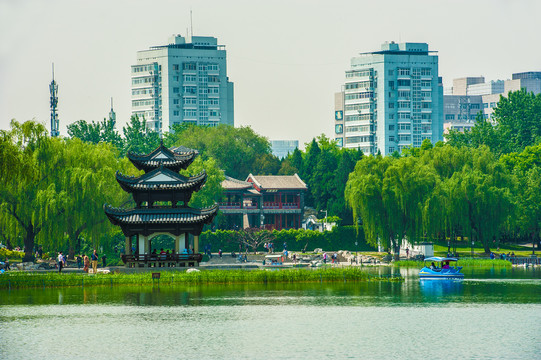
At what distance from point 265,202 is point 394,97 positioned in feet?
272

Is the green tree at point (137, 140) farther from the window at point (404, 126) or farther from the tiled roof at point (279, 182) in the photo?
the window at point (404, 126)

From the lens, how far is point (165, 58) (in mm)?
185000

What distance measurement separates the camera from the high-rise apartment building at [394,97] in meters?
188

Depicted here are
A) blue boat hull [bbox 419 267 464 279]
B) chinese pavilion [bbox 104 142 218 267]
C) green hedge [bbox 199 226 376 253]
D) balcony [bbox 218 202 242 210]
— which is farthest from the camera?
balcony [bbox 218 202 242 210]

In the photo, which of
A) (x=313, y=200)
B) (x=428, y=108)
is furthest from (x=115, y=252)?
(x=428, y=108)

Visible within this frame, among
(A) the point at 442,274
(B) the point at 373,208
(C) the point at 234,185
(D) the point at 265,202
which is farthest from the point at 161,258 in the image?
(D) the point at 265,202

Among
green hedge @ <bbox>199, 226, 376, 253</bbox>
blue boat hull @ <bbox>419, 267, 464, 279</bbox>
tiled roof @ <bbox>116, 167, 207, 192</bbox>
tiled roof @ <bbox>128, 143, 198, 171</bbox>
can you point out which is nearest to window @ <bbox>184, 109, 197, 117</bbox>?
green hedge @ <bbox>199, 226, 376, 253</bbox>

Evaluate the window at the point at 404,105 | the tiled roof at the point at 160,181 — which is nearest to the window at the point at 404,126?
the window at the point at 404,105

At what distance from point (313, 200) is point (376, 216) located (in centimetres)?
3566

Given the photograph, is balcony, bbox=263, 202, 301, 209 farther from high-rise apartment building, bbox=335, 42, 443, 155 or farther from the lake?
high-rise apartment building, bbox=335, 42, 443, 155

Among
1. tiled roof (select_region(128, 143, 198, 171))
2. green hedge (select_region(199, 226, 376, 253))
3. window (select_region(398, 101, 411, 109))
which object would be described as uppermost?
window (select_region(398, 101, 411, 109))

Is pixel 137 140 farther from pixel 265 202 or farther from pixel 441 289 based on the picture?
pixel 441 289

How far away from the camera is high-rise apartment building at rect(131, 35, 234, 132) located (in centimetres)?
18538

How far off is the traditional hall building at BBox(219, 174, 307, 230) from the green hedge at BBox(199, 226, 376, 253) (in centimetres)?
1460
